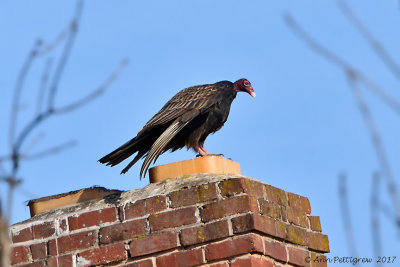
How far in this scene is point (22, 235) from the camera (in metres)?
3.28

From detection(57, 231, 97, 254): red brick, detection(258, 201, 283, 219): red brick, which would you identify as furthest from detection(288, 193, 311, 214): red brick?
detection(57, 231, 97, 254): red brick

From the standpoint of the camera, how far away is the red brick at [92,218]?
3180 millimetres

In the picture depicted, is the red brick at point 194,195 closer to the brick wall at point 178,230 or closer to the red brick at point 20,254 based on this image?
the brick wall at point 178,230

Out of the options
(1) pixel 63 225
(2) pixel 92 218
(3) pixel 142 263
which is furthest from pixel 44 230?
(3) pixel 142 263

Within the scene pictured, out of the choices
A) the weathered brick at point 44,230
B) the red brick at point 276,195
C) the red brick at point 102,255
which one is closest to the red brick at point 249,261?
the red brick at point 276,195

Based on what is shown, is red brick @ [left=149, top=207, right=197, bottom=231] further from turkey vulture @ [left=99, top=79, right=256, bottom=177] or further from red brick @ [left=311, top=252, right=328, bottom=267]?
turkey vulture @ [left=99, top=79, right=256, bottom=177]

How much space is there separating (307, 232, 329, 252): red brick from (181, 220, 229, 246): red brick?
515 mm

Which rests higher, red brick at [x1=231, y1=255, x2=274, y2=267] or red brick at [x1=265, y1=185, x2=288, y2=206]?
red brick at [x1=265, y1=185, x2=288, y2=206]

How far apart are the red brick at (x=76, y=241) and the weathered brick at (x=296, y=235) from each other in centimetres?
76

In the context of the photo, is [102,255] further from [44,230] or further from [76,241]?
[44,230]

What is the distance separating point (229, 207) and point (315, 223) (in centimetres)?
61

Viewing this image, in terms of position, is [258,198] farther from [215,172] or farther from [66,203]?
[66,203]

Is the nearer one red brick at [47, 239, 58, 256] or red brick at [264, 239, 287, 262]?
red brick at [264, 239, 287, 262]

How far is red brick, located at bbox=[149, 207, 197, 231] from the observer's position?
120 inches
